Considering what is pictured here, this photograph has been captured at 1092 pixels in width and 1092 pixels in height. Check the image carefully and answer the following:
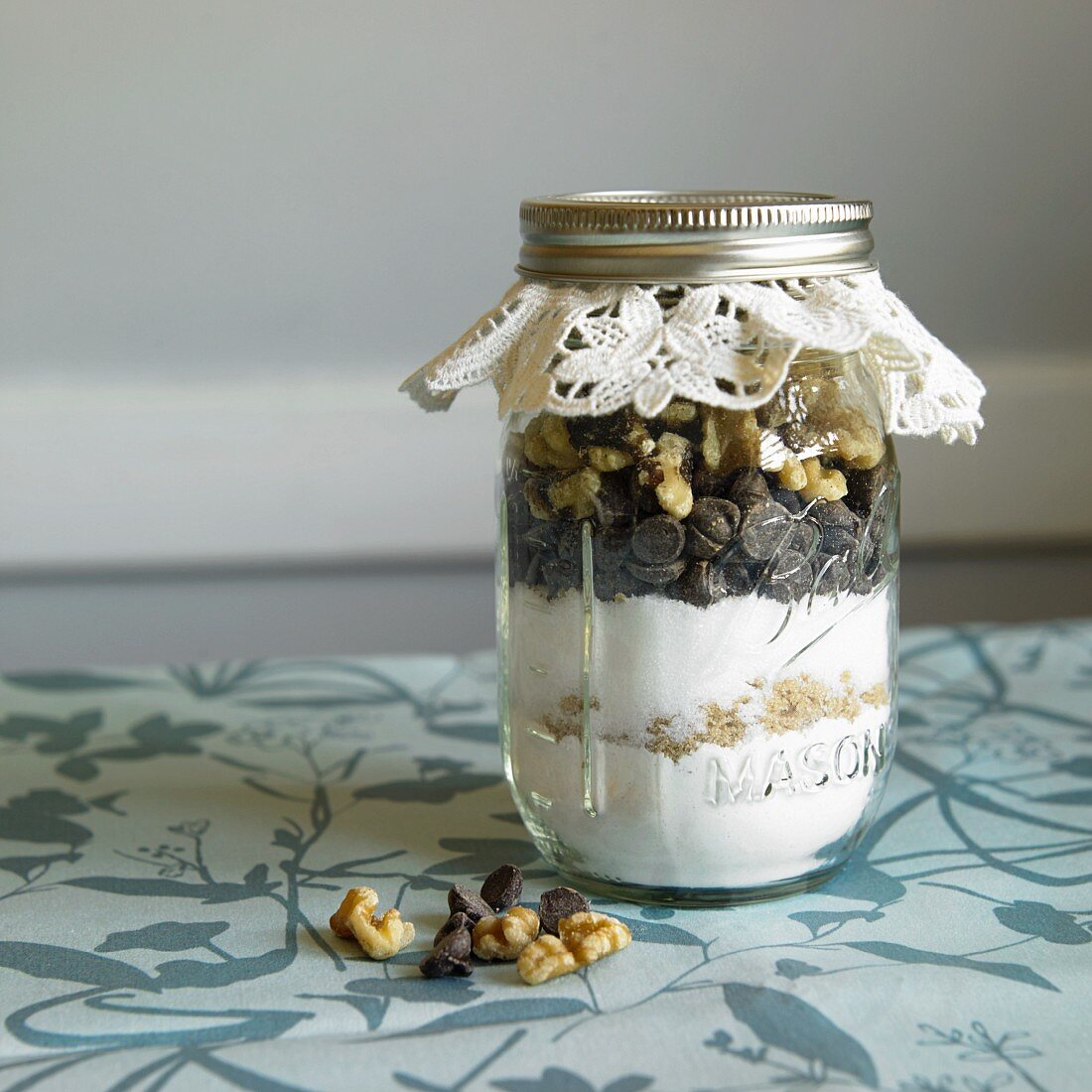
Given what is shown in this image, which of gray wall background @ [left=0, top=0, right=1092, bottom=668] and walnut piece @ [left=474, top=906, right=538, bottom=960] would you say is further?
gray wall background @ [left=0, top=0, right=1092, bottom=668]

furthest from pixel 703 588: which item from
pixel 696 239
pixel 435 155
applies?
pixel 435 155

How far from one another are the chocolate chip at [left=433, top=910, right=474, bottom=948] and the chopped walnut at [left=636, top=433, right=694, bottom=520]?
0.58 feet

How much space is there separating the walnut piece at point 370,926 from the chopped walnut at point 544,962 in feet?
0.16

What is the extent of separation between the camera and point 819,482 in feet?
1.64

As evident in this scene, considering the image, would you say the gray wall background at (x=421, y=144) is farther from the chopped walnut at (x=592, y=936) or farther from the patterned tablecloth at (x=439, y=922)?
the chopped walnut at (x=592, y=936)

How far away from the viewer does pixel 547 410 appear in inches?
18.5

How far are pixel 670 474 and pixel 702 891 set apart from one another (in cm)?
18

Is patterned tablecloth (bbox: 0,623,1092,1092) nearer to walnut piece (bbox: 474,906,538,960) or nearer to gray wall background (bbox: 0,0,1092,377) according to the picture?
walnut piece (bbox: 474,906,538,960)

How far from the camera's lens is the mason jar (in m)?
0.48

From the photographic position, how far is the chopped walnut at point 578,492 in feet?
1.62

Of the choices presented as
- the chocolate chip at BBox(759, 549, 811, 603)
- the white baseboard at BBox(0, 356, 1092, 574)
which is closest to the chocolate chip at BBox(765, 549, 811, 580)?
the chocolate chip at BBox(759, 549, 811, 603)

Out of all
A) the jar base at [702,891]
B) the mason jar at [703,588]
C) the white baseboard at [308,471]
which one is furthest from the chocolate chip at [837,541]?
the white baseboard at [308,471]

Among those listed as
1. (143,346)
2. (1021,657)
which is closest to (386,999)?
(1021,657)

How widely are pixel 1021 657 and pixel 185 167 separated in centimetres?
70
